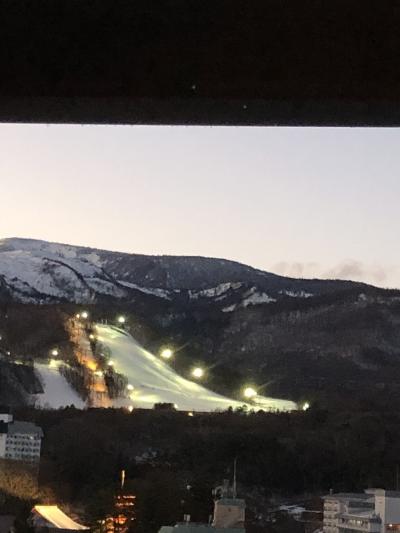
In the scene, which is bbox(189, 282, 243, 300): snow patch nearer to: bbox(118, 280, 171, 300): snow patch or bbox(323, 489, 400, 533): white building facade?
bbox(118, 280, 171, 300): snow patch

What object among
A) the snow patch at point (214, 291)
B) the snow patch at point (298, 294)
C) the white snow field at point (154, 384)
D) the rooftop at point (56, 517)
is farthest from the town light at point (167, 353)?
the rooftop at point (56, 517)

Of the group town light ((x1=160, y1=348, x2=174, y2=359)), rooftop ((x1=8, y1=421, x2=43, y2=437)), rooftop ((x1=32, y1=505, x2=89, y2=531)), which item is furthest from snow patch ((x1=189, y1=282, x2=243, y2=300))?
rooftop ((x1=32, y1=505, x2=89, y2=531))

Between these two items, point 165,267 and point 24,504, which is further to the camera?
point 165,267

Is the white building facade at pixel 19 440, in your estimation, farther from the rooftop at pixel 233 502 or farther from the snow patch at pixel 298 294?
the snow patch at pixel 298 294

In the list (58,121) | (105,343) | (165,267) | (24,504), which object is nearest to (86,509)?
(24,504)

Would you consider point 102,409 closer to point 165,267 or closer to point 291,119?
point 165,267
